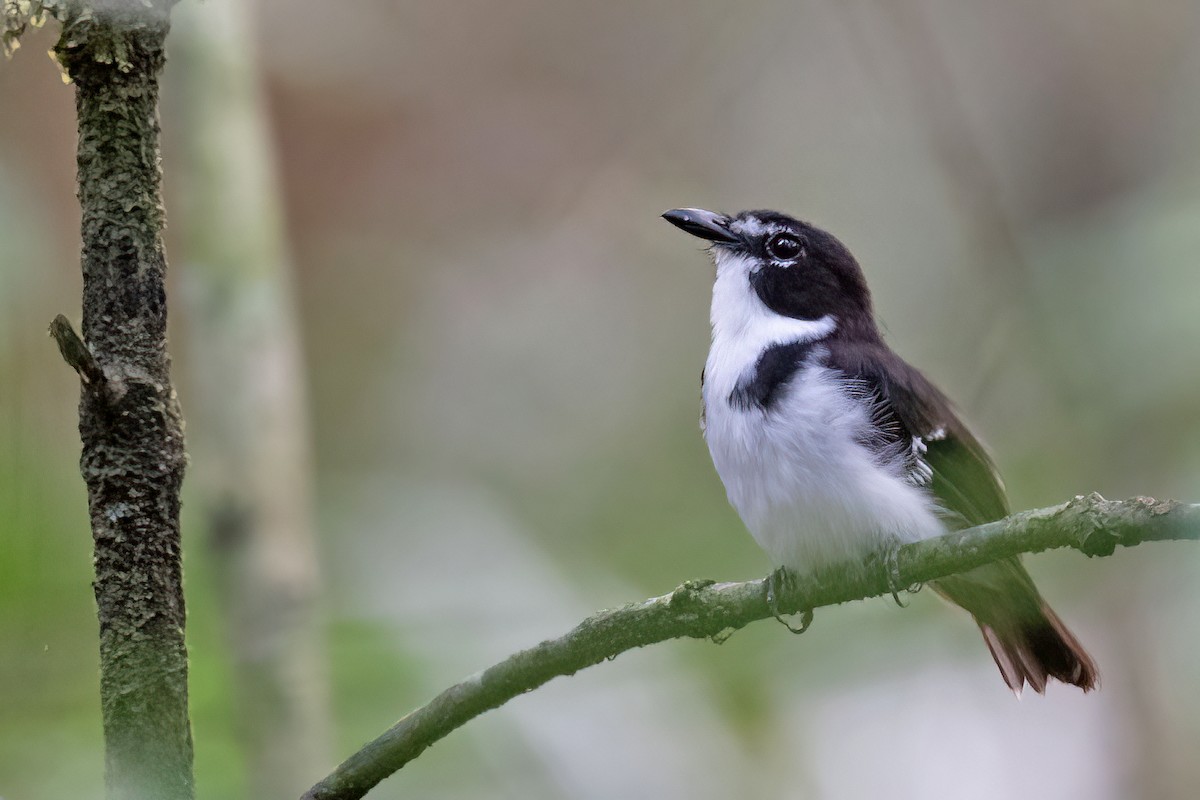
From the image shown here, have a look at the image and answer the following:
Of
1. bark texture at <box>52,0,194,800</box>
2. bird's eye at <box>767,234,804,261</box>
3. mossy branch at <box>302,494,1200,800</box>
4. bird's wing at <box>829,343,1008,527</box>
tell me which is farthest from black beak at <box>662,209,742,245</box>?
bark texture at <box>52,0,194,800</box>

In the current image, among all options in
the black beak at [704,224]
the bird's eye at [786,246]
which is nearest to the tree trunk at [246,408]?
the black beak at [704,224]

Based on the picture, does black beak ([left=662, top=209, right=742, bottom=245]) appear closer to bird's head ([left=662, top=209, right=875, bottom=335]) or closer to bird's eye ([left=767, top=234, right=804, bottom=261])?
bird's head ([left=662, top=209, right=875, bottom=335])

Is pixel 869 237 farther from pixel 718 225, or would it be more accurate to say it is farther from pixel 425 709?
pixel 425 709

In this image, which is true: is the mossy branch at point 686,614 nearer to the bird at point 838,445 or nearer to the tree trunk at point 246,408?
the bird at point 838,445

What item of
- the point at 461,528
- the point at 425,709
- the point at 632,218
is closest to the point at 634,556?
the point at 461,528

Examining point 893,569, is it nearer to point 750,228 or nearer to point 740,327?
point 740,327

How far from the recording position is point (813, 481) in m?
3.16

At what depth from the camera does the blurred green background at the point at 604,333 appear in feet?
12.9

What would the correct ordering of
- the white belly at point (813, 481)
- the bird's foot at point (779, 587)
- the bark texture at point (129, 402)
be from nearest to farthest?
the bark texture at point (129, 402), the bird's foot at point (779, 587), the white belly at point (813, 481)

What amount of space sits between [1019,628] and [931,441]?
58cm

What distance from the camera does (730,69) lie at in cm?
699

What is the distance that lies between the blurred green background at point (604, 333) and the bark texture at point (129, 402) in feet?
0.97

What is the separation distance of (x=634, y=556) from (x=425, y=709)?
3514 mm

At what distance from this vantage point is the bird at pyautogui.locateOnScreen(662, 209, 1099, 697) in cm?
316
